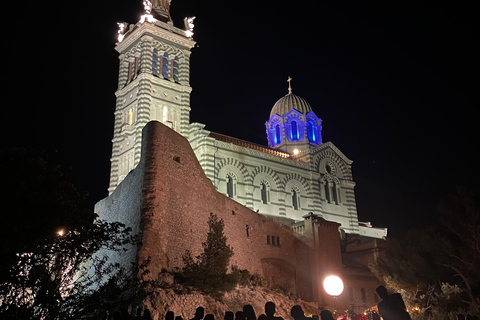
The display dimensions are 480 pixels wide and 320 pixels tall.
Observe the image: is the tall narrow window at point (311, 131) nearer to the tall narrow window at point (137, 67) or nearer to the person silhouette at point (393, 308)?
the tall narrow window at point (137, 67)

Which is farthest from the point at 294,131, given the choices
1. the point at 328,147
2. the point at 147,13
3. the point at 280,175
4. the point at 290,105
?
the point at 147,13

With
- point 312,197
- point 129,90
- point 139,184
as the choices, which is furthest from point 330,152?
point 139,184

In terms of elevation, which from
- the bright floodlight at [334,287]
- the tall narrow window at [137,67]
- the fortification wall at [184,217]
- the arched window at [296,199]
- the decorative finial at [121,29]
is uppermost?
the decorative finial at [121,29]

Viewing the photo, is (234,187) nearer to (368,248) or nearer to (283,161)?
(283,161)

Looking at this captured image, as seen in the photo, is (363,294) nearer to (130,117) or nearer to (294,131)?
(294,131)

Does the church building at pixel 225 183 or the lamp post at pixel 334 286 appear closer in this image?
the lamp post at pixel 334 286

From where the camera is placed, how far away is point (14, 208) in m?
12.4

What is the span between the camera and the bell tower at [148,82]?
34.4 meters

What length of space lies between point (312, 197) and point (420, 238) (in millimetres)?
13145

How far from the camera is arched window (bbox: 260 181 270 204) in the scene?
36.8 metres

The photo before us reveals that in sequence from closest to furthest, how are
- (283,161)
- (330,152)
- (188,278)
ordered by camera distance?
(188,278)
(283,161)
(330,152)

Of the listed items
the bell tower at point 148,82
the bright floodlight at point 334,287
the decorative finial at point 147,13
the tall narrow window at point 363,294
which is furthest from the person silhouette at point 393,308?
the decorative finial at point 147,13

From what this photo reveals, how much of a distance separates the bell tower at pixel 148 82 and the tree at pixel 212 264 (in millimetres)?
11850

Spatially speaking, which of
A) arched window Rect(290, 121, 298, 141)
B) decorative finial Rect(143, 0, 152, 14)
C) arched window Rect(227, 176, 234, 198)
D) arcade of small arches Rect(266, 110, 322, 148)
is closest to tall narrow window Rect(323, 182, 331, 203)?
arcade of small arches Rect(266, 110, 322, 148)
